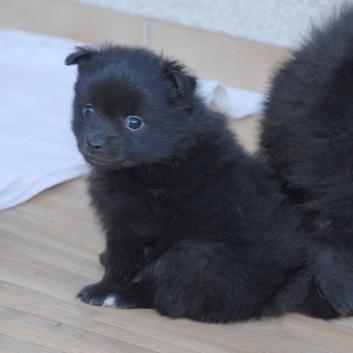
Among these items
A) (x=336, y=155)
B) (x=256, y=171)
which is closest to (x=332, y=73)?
(x=336, y=155)

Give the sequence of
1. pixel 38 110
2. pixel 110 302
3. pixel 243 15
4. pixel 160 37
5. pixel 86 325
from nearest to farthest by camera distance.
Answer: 1. pixel 86 325
2. pixel 110 302
3. pixel 38 110
4. pixel 243 15
5. pixel 160 37

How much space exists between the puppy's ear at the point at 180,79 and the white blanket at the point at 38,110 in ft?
0.94

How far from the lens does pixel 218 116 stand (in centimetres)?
229

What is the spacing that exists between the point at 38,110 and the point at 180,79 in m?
1.65

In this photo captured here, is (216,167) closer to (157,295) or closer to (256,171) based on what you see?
(256,171)

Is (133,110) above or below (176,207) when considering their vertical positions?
above

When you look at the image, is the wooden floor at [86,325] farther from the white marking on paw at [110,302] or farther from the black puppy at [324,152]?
the black puppy at [324,152]

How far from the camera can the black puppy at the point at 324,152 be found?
75.7 inches

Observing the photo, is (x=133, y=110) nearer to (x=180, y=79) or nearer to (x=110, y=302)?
(x=180, y=79)

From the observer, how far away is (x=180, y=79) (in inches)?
82.8

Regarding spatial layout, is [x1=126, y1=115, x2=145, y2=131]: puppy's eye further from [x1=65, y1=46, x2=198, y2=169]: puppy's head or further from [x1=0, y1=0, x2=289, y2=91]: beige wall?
[x1=0, y1=0, x2=289, y2=91]: beige wall

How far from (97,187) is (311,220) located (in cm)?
75

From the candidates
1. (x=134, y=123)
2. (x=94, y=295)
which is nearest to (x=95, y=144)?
(x=134, y=123)

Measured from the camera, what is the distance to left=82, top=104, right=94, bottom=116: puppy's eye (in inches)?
83.7
